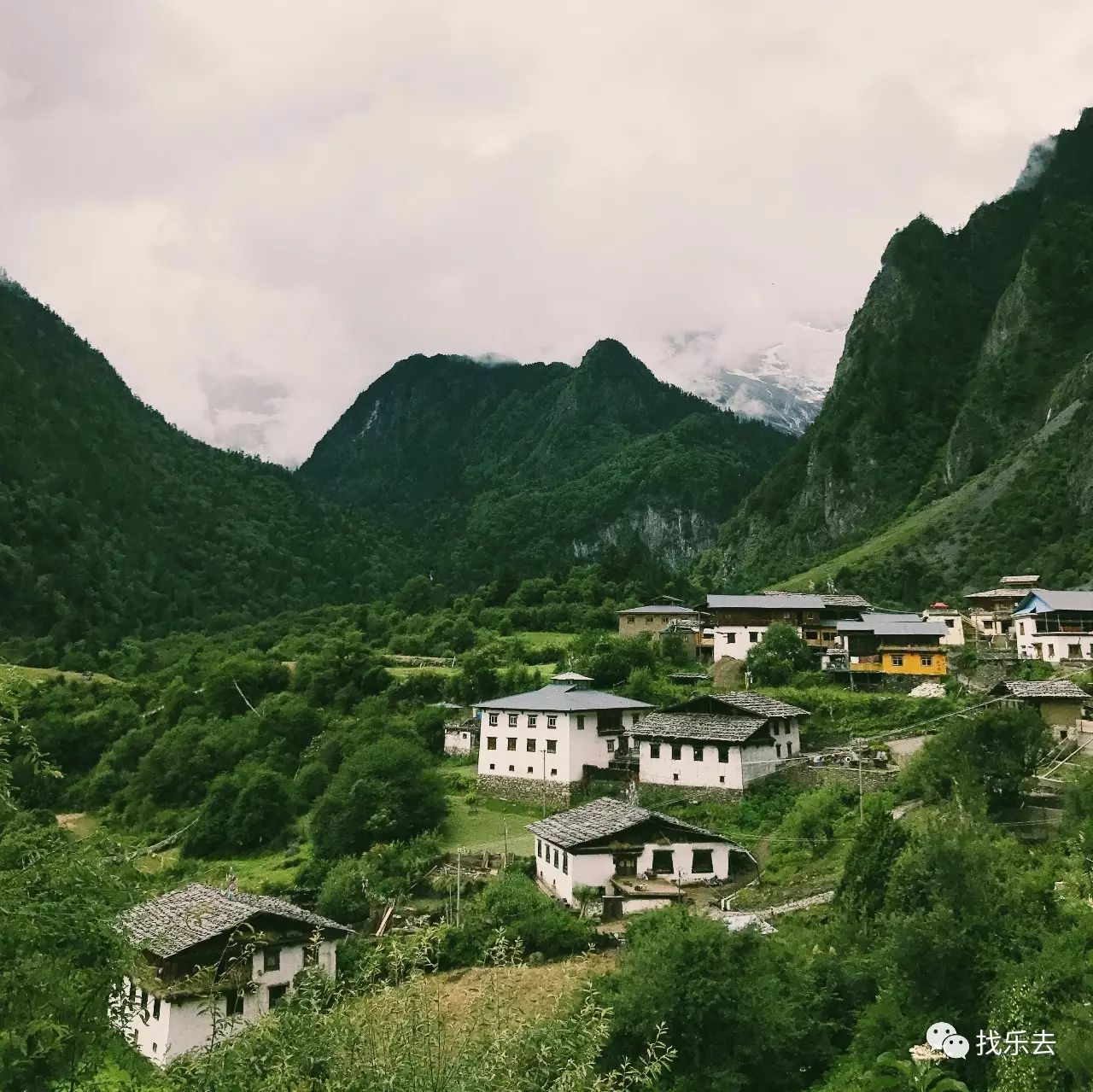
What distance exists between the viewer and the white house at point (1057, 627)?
169 ft

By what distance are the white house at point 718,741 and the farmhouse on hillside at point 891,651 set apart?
47.2 ft

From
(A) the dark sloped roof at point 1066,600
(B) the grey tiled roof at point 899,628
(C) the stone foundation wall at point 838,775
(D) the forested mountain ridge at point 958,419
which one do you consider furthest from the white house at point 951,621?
(C) the stone foundation wall at point 838,775

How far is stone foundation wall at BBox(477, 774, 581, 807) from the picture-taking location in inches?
1599

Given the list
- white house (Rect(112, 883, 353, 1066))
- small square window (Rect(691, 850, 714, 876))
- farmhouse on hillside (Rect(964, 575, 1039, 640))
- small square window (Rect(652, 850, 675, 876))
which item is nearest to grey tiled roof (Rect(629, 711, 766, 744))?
small square window (Rect(691, 850, 714, 876))

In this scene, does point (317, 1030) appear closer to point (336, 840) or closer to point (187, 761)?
point (336, 840)

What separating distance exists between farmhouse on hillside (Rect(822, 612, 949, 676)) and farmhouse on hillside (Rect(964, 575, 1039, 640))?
11353 millimetres

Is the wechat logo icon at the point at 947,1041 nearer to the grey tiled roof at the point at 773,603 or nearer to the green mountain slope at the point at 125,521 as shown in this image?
the grey tiled roof at the point at 773,603

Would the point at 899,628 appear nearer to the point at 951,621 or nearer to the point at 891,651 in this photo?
the point at 891,651

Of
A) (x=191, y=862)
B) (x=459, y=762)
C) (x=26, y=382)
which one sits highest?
(x=26, y=382)

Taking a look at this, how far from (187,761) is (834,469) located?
398ft

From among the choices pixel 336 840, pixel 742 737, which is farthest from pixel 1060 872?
pixel 336 840

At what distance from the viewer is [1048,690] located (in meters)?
37.0

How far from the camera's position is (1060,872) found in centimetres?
2159

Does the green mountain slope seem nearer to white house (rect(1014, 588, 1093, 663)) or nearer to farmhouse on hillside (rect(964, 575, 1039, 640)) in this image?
farmhouse on hillside (rect(964, 575, 1039, 640))
